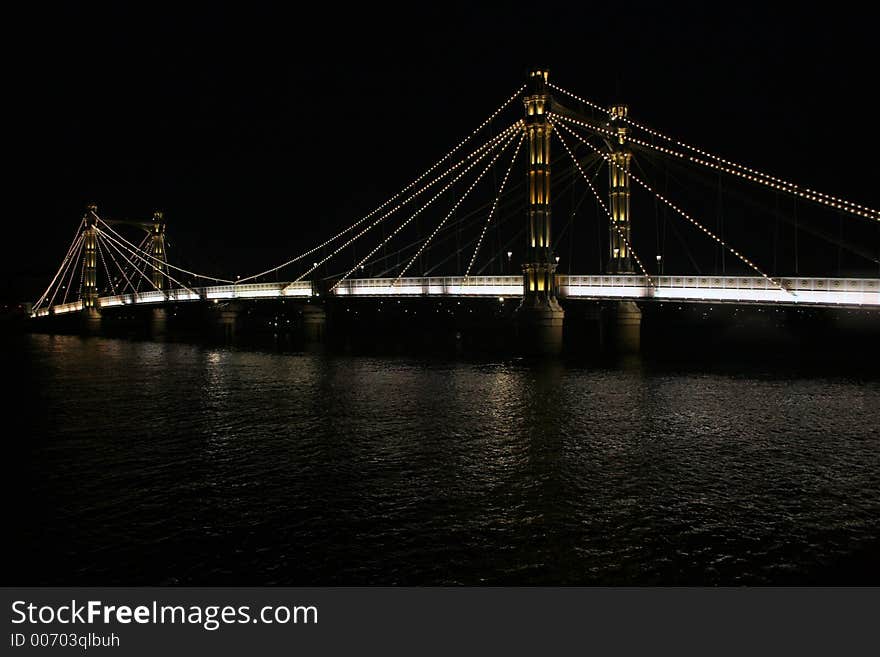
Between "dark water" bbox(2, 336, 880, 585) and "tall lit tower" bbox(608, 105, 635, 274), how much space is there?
24618mm

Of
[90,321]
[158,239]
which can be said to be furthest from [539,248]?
[158,239]

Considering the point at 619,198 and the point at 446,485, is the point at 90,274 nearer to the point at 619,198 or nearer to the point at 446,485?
the point at 619,198

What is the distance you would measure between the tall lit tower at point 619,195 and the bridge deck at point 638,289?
29.4 feet

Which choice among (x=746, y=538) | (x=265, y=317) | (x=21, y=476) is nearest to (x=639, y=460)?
(x=746, y=538)

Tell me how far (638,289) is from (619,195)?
15.1m

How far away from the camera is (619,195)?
53844 millimetres

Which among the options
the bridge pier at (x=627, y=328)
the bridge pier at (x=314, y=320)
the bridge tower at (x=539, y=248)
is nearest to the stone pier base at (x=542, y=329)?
the bridge tower at (x=539, y=248)

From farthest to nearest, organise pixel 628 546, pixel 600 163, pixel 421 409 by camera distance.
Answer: pixel 600 163 < pixel 421 409 < pixel 628 546

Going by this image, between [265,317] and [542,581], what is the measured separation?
102m

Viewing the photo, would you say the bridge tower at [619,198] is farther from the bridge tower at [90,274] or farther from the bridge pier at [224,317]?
the bridge tower at [90,274]

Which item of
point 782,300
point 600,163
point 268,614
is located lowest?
point 268,614

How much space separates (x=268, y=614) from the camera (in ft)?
30.7

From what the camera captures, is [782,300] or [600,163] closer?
[782,300]

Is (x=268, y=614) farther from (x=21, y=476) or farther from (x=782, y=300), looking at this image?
(x=782, y=300)
